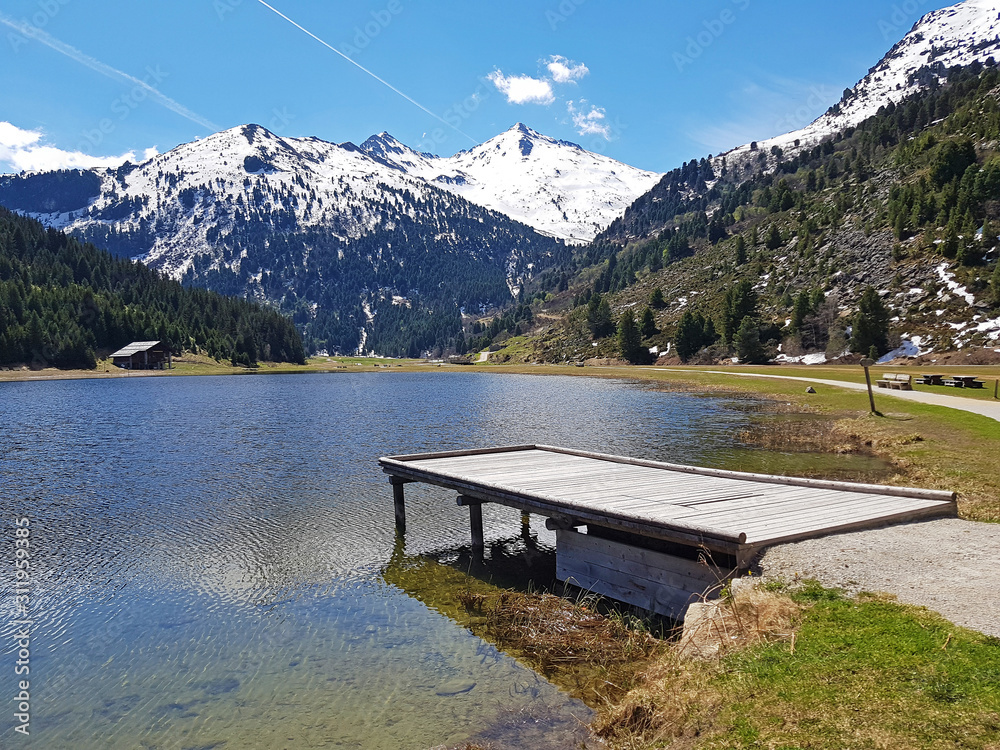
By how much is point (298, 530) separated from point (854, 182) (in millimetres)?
210453

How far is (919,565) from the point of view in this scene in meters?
12.4

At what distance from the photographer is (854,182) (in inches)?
7520

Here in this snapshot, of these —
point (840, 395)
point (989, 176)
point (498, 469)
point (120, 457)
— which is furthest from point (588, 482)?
point (989, 176)

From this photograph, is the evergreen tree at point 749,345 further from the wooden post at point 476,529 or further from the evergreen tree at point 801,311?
the wooden post at point 476,529

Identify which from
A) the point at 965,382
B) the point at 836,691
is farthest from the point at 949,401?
the point at 836,691

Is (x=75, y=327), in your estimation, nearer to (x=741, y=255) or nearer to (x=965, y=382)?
(x=741, y=255)

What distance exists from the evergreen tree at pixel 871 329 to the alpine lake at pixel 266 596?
80475 mm

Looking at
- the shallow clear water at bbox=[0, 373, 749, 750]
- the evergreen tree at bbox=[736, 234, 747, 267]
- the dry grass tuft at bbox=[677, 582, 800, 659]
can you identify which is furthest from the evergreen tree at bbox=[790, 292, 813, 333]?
the dry grass tuft at bbox=[677, 582, 800, 659]

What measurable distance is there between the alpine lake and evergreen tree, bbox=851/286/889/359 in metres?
80.5

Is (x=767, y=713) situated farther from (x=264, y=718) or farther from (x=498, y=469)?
(x=498, y=469)

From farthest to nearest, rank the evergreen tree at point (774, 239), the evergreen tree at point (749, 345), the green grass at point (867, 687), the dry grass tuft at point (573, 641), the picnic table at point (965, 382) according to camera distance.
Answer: the evergreen tree at point (774, 239) < the evergreen tree at point (749, 345) < the picnic table at point (965, 382) < the dry grass tuft at point (573, 641) < the green grass at point (867, 687)

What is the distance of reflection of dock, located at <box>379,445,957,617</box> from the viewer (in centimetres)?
1454

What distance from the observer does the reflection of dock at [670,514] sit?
47.7 feet

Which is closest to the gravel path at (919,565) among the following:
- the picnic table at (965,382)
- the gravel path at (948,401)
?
the gravel path at (948,401)
